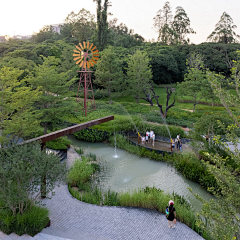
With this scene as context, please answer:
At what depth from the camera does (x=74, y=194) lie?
10.3 m

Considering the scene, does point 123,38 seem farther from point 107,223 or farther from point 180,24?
point 107,223

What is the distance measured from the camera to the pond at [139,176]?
11.7m

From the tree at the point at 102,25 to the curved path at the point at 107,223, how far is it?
102ft

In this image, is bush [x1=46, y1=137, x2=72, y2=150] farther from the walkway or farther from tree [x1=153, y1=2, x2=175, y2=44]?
tree [x1=153, y1=2, x2=175, y2=44]

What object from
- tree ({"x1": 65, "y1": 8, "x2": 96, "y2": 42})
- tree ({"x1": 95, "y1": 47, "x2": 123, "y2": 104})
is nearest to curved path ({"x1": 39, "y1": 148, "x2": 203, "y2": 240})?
tree ({"x1": 95, "y1": 47, "x2": 123, "y2": 104})

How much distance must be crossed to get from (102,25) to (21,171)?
3482 cm

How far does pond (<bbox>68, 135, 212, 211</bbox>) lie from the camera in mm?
11695

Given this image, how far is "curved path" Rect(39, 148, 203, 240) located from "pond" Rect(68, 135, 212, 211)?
7.05 ft

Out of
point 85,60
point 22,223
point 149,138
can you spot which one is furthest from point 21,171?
point 85,60

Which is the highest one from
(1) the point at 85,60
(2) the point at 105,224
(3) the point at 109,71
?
(1) the point at 85,60

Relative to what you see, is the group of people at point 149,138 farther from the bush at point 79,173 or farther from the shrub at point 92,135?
the bush at point 79,173

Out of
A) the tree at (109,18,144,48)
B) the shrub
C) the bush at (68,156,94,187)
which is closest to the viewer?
the bush at (68,156,94,187)

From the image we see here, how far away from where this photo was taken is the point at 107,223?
27.6ft

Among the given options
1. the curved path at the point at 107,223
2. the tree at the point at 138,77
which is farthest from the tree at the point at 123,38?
the curved path at the point at 107,223
